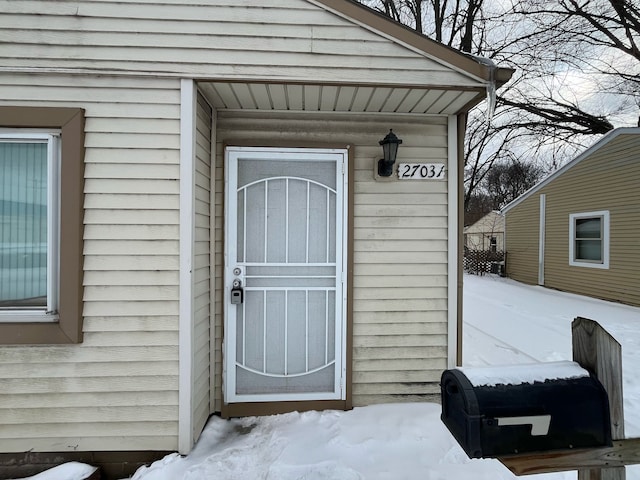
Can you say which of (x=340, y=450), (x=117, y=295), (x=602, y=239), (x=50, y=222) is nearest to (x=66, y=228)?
(x=50, y=222)

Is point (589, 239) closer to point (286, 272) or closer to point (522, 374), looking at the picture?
point (286, 272)

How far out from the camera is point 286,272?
2.74 m

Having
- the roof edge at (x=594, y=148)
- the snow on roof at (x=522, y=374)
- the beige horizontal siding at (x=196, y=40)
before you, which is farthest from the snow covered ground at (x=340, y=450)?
the roof edge at (x=594, y=148)

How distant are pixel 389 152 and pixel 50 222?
2.33 m

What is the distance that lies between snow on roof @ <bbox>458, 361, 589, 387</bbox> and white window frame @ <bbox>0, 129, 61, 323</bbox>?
2403 mm

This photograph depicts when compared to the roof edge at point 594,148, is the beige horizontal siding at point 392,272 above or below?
below

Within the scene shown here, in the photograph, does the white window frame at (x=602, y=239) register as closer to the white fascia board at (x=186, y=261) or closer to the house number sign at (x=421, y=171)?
the house number sign at (x=421, y=171)

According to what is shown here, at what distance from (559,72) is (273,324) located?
1191cm

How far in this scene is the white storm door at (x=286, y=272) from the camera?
8.89 feet

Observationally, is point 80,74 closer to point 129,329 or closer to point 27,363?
point 129,329

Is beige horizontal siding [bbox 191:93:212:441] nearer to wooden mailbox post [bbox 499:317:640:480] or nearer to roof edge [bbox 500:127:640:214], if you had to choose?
wooden mailbox post [bbox 499:317:640:480]

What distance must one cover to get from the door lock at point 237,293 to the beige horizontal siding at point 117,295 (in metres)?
0.51

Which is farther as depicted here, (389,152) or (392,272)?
(392,272)

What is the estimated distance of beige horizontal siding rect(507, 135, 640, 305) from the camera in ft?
23.8
